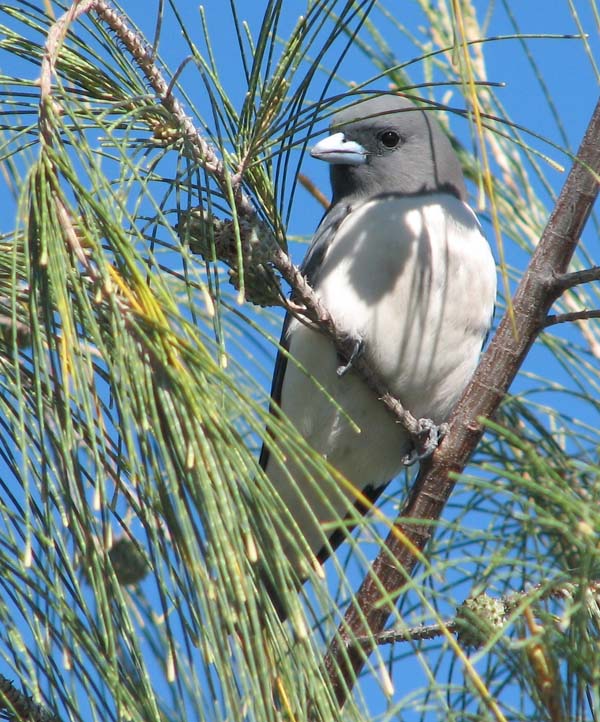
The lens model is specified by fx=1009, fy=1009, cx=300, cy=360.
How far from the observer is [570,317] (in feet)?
6.24

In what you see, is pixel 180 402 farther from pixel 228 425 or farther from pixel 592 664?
pixel 592 664

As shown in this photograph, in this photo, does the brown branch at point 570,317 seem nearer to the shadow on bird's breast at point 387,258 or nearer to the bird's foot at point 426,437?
the bird's foot at point 426,437

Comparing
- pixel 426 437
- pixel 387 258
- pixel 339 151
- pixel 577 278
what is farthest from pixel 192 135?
pixel 339 151

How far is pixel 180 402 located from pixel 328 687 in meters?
0.41

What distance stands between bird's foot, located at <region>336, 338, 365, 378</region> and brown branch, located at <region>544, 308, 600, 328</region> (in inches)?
19.9

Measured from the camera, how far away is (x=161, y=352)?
1268 millimetres

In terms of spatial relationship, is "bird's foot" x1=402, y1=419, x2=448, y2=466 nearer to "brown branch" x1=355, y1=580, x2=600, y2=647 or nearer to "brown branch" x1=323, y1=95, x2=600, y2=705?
"brown branch" x1=323, y1=95, x2=600, y2=705

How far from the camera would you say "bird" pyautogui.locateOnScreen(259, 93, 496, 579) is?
278 centimetres

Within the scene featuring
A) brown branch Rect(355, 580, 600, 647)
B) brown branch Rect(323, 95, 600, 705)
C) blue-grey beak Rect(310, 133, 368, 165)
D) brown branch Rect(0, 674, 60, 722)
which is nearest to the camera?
brown branch Rect(0, 674, 60, 722)

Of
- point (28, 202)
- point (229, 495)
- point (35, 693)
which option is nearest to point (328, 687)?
point (229, 495)

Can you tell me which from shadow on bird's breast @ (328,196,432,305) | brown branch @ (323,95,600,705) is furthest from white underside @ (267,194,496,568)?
brown branch @ (323,95,600,705)

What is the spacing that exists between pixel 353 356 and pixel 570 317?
2.02 feet

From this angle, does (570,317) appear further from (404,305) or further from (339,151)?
(339,151)

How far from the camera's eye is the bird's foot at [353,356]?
2.39 meters
